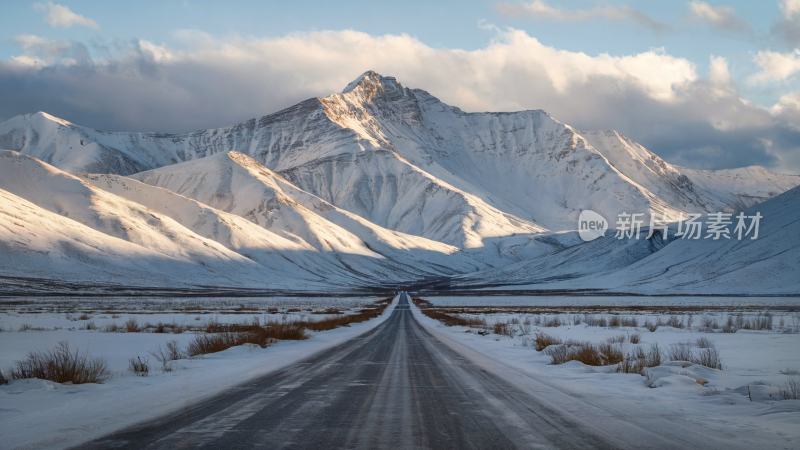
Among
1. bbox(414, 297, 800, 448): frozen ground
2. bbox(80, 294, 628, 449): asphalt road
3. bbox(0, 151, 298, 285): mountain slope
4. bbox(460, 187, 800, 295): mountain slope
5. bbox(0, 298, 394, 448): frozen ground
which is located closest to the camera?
bbox(80, 294, 628, 449): asphalt road

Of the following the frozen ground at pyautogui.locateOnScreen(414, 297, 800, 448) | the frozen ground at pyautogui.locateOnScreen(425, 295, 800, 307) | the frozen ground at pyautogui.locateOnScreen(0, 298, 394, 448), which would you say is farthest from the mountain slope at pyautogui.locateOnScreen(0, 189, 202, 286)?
the frozen ground at pyautogui.locateOnScreen(414, 297, 800, 448)

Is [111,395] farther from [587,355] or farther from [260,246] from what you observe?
[260,246]

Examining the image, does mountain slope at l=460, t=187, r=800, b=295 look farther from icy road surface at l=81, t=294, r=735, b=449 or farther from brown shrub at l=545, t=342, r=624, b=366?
icy road surface at l=81, t=294, r=735, b=449

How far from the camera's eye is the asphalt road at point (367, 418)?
7312 millimetres

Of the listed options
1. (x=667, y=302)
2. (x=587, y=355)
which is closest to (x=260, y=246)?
(x=667, y=302)

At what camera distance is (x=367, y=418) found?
879 centimetres

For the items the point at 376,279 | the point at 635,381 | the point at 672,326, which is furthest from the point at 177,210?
the point at 635,381

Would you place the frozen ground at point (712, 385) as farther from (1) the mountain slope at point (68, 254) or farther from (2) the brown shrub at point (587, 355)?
(1) the mountain slope at point (68, 254)

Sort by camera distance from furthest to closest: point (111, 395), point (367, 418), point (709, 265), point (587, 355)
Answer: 1. point (709, 265)
2. point (587, 355)
3. point (111, 395)
4. point (367, 418)

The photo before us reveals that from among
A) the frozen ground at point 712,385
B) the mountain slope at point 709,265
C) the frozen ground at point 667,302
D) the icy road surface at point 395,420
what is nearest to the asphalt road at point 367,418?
the icy road surface at point 395,420

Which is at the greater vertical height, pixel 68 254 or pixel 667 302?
pixel 68 254

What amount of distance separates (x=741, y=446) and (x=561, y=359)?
10.2m

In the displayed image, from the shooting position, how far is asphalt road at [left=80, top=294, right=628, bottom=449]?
7312 mm

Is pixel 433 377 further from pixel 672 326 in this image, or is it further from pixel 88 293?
Result: pixel 88 293
